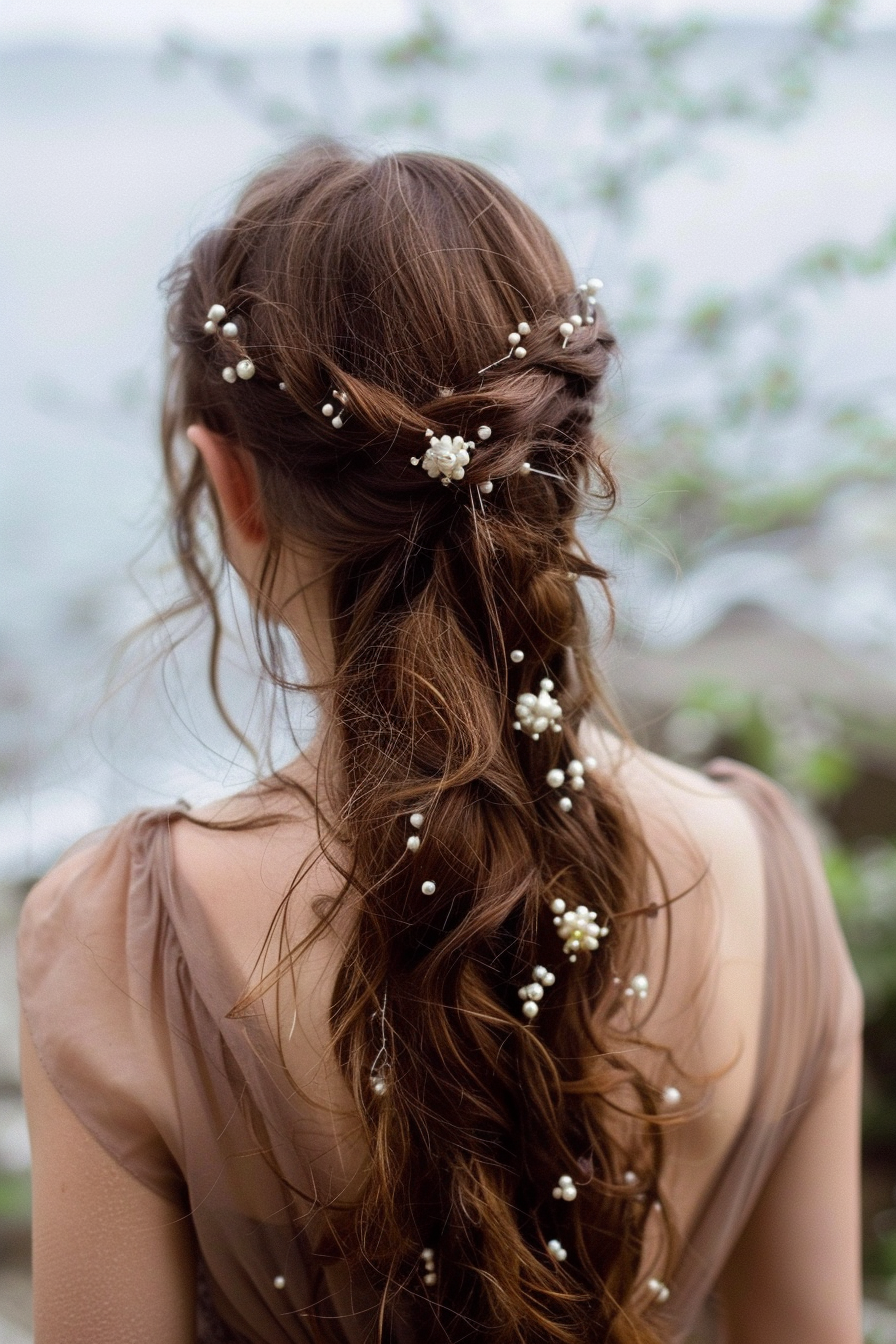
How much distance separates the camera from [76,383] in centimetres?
237

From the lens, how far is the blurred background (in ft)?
7.13

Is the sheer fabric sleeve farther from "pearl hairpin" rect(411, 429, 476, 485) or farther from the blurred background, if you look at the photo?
the blurred background

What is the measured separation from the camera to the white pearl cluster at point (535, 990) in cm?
89

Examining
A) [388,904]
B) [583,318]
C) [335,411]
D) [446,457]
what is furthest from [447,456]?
[388,904]

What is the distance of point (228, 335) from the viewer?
894 millimetres

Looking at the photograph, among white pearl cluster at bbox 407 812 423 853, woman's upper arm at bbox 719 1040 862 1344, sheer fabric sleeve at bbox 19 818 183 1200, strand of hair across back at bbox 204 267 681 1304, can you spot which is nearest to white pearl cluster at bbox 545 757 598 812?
strand of hair across back at bbox 204 267 681 1304

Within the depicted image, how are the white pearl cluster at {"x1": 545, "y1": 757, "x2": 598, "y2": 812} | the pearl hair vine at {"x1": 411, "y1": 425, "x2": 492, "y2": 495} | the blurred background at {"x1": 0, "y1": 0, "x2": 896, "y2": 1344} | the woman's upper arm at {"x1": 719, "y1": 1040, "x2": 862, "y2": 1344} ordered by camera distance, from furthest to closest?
the blurred background at {"x1": 0, "y1": 0, "x2": 896, "y2": 1344} < the woman's upper arm at {"x1": 719, "y1": 1040, "x2": 862, "y2": 1344} < the white pearl cluster at {"x1": 545, "y1": 757, "x2": 598, "y2": 812} < the pearl hair vine at {"x1": 411, "y1": 425, "x2": 492, "y2": 495}

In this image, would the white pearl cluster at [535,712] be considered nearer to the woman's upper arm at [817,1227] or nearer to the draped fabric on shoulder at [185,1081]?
the draped fabric on shoulder at [185,1081]

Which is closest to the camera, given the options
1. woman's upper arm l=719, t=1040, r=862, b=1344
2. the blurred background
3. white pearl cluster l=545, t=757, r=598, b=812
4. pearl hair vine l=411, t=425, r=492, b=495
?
pearl hair vine l=411, t=425, r=492, b=495

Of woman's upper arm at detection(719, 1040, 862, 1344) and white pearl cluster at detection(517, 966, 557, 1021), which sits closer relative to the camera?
white pearl cluster at detection(517, 966, 557, 1021)

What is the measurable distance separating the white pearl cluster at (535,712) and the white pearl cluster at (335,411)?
0.91 feet

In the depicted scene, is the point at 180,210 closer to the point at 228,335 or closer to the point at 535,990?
the point at 228,335

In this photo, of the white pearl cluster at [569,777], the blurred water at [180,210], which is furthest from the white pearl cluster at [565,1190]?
the blurred water at [180,210]

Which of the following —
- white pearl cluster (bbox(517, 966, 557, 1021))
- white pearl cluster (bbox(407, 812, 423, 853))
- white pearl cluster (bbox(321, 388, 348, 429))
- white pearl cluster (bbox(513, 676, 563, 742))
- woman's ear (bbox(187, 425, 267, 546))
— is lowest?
white pearl cluster (bbox(517, 966, 557, 1021))
